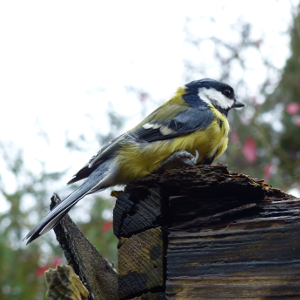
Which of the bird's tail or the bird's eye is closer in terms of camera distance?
the bird's tail

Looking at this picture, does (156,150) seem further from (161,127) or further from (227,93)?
(227,93)

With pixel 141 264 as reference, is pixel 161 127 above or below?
above

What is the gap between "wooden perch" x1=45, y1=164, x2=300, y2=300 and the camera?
0.89m

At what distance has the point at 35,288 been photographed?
2.75 metres

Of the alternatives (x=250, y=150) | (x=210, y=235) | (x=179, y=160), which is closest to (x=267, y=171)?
(x=250, y=150)

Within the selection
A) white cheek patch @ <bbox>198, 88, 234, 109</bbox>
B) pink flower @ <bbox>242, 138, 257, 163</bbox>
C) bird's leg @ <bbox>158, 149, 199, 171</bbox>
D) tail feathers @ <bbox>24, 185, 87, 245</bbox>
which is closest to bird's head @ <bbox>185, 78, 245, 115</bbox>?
white cheek patch @ <bbox>198, 88, 234, 109</bbox>

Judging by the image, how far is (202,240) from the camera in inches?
38.5

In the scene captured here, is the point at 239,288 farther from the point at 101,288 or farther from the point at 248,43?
the point at 248,43

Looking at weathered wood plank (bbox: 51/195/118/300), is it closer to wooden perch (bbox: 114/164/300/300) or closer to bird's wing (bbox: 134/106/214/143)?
wooden perch (bbox: 114/164/300/300)

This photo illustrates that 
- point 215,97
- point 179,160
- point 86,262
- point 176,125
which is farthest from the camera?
point 215,97

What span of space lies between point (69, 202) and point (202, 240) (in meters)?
0.50

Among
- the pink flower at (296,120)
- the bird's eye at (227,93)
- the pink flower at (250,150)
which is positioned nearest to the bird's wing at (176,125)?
the bird's eye at (227,93)

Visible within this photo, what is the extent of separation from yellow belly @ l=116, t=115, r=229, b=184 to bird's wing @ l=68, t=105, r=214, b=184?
0.03m

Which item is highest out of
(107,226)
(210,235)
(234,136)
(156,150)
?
(156,150)
